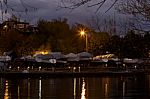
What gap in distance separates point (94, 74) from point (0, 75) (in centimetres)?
1235

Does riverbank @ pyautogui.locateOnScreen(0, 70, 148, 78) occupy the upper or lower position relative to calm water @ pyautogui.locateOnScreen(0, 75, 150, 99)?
upper

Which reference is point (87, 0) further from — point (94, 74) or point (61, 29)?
point (61, 29)

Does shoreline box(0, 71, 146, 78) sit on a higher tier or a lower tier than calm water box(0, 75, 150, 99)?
higher

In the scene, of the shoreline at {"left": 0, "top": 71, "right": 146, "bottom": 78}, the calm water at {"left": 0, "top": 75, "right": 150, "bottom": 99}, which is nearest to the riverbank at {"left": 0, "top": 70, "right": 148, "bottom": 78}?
the shoreline at {"left": 0, "top": 71, "right": 146, "bottom": 78}

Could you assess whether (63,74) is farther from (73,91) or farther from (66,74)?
(73,91)

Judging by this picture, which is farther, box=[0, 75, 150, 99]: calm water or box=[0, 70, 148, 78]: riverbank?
box=[0, 70, 148, 78]: riverbank

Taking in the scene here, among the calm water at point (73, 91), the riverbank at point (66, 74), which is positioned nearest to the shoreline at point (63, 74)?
the riverbank at point (66, 74)

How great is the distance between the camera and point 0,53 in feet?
340

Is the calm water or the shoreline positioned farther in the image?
the shoreline

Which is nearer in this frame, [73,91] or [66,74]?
[73,91]

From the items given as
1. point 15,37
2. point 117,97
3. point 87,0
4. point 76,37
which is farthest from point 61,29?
point 87,0

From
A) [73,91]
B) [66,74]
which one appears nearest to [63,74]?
[66,74]

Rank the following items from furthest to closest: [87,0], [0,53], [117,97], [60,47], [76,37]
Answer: [76,37]
[60,47]
[0,53]
[117,97]
[87,0]

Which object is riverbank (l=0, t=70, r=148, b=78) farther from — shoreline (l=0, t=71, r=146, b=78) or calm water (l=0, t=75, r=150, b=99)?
calm water (l=0, t=75, r=150, b=99)
